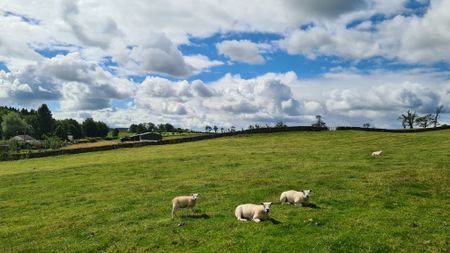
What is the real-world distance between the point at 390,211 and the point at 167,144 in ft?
227

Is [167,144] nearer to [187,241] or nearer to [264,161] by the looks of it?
[264,161]

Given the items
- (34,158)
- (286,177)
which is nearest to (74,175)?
(286,177)

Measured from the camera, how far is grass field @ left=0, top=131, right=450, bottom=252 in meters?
16.2

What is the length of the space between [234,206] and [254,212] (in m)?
3.63

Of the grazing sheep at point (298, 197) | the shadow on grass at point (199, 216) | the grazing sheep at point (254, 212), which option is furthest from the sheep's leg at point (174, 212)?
the grazing sheep at point (298, 197)

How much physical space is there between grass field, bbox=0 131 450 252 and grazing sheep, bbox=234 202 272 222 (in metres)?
0.52

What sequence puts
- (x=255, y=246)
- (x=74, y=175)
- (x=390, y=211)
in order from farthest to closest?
(x=74, y=175)
(x=390, y=211)
(x=255, y=246)

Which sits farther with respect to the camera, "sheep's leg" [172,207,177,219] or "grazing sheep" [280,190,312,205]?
"grazing sheep" [280,190,312,205]

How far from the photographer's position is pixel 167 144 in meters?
86.5

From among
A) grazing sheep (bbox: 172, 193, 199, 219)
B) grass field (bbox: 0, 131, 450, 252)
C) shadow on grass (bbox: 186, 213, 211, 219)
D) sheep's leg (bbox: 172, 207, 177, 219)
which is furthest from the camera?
grazing sheep (bbox: 172, 193, 199, 219)

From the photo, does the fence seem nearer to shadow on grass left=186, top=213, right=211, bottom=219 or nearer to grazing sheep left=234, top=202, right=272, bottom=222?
shadow on grass left=186, top=213, right=211, bottom=219

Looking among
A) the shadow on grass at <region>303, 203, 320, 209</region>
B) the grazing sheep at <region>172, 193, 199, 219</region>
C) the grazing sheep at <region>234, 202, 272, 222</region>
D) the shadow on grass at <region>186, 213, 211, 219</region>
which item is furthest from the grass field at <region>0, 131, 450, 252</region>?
the grazing sheep at <region>172, 193, 199, 219</region>

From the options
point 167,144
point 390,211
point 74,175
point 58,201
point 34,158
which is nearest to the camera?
point 390,211

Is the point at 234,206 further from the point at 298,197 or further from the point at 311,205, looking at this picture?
the point at 311,205
